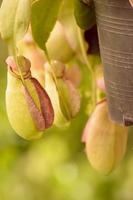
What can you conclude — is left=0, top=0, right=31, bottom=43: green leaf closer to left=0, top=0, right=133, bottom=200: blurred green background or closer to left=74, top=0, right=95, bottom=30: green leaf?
left=74, top=0, right=95, bottom=30: green leaf

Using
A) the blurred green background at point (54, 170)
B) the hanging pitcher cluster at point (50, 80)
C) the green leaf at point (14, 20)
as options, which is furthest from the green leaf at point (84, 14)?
the blurred green background at point (54, 170)

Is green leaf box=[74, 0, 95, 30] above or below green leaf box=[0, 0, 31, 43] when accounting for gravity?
below

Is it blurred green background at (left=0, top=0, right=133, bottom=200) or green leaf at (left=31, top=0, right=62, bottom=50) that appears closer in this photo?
green leaf at (left=31, top=0, right=62, bottom=50)

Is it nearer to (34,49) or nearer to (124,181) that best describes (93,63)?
(34,49)

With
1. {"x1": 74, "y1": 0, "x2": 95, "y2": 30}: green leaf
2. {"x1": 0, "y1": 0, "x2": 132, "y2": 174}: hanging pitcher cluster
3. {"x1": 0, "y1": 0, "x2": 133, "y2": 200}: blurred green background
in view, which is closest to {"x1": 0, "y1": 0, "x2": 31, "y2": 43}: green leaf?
{"x1": 0, "y1": 0, "x2": 132, "y2": 174}: hanging pitcher cluster

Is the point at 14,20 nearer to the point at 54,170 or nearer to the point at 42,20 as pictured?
the point at 42,20

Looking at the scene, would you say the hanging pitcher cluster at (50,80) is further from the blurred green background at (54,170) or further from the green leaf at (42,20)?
the blurred green background at (54,170)
